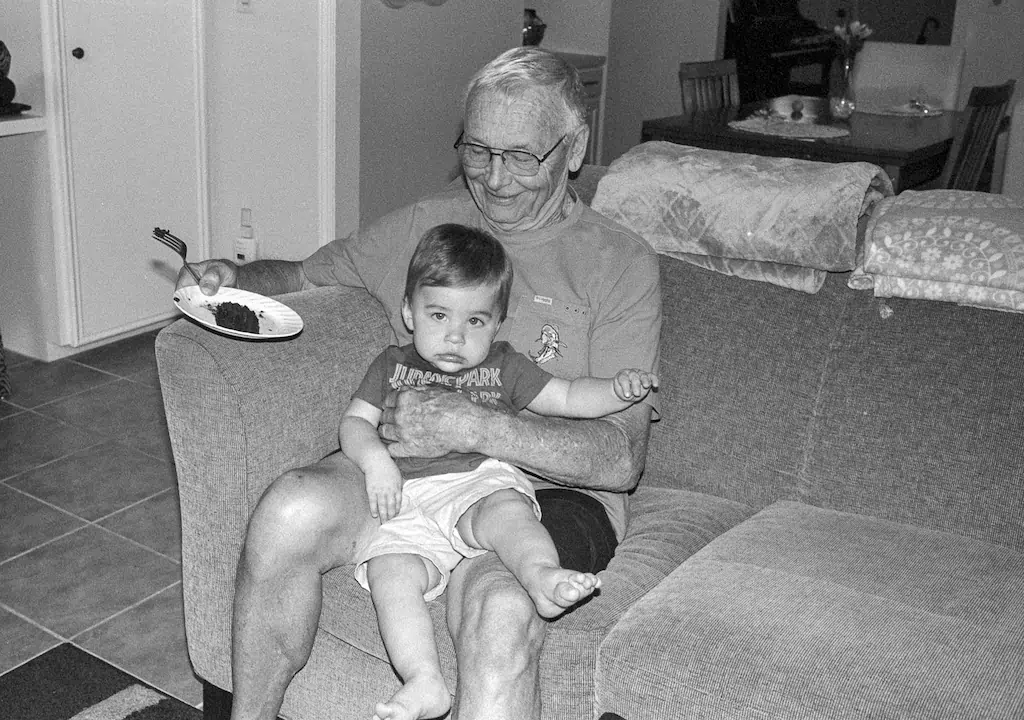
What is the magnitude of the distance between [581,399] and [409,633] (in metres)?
0.46

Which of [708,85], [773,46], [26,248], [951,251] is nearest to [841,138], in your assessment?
[708,85]

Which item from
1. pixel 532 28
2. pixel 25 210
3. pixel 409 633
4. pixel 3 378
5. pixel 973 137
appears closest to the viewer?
pixel 409 633

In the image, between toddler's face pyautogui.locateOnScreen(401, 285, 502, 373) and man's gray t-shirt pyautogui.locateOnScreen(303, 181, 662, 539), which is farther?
man's gray t-shirt pyautogui.locateOnScreen(303, 181, 662, 539)

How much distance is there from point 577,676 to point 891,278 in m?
0.93

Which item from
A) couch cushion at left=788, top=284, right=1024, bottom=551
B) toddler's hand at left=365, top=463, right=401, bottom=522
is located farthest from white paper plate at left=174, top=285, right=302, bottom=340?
couch cushion at left=788, top=284, right=1024, bottom=551

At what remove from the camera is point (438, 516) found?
5.29 ft

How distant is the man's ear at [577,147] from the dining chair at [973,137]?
2269mm

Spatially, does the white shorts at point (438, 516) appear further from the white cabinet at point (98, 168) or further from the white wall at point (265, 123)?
the white wall at point (265, 123)

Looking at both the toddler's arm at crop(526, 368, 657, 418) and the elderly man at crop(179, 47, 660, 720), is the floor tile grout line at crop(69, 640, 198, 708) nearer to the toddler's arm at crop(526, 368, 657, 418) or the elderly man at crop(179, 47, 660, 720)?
the elderly man at crop(179, 47, 660, 720)

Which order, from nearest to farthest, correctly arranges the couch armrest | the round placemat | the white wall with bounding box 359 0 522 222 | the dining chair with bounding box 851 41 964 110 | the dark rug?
the couch armrest, the dark rug, the round placemat, the white wall with bounding box 359 0 522 222, the dining chair with bounding box 851 41 964 110

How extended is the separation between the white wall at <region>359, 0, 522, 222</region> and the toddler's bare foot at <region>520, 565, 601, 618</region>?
2.66m

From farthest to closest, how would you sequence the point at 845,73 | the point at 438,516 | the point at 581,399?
the point at 845,73
the point at 581,399
the point at 438,516

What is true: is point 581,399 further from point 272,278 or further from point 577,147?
point 272,278

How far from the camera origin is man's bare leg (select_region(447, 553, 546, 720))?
1395 millimetres
